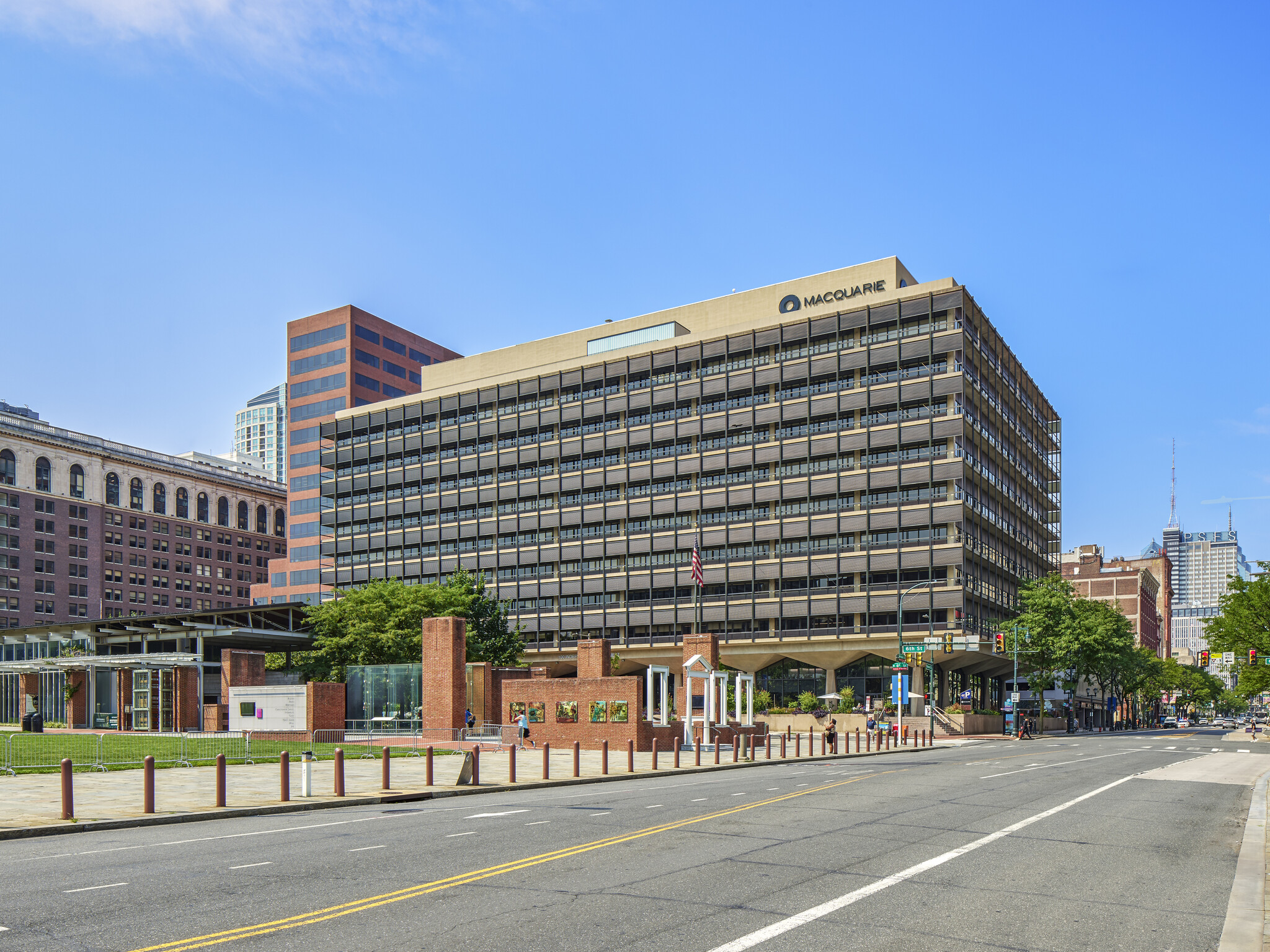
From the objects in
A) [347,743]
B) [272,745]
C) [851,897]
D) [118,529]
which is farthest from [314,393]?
[851,897]

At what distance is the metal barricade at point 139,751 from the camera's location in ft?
98.4

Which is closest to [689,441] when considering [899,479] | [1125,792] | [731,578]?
[731,578]

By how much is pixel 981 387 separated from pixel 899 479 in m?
12.0

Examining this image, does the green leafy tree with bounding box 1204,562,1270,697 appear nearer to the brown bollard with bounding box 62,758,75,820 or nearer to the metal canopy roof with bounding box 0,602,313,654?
the metal canopy roof with bounding box 0,602,313,654

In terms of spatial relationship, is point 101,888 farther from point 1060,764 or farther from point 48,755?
point 1060,764

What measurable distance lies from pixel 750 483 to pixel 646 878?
7993cm

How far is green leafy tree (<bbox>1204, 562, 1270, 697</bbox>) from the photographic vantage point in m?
61.7

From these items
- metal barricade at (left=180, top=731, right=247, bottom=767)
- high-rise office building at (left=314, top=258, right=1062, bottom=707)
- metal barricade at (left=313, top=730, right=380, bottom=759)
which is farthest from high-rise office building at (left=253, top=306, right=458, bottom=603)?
metal barricade at (left=180, top=731, right=247, bottom=767)

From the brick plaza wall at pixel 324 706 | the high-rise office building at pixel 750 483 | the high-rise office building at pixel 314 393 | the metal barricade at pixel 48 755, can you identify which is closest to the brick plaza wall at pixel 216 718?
the brick plaza wall at pixel 324 706

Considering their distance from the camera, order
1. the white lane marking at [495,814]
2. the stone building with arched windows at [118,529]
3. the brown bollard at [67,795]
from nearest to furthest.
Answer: the brown bollard at [67,795] → the white lane marking at [495,814] → the stone building with arched windows at [118,529]

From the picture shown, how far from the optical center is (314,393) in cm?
12706

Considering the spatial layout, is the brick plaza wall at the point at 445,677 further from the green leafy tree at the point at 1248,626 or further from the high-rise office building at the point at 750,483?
the green leafy tree at the point at 1248,626

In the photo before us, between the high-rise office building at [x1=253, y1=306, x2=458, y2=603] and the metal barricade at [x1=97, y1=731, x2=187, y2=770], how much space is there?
83.2 m

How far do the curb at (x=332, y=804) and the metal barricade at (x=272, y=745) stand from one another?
331 inches
